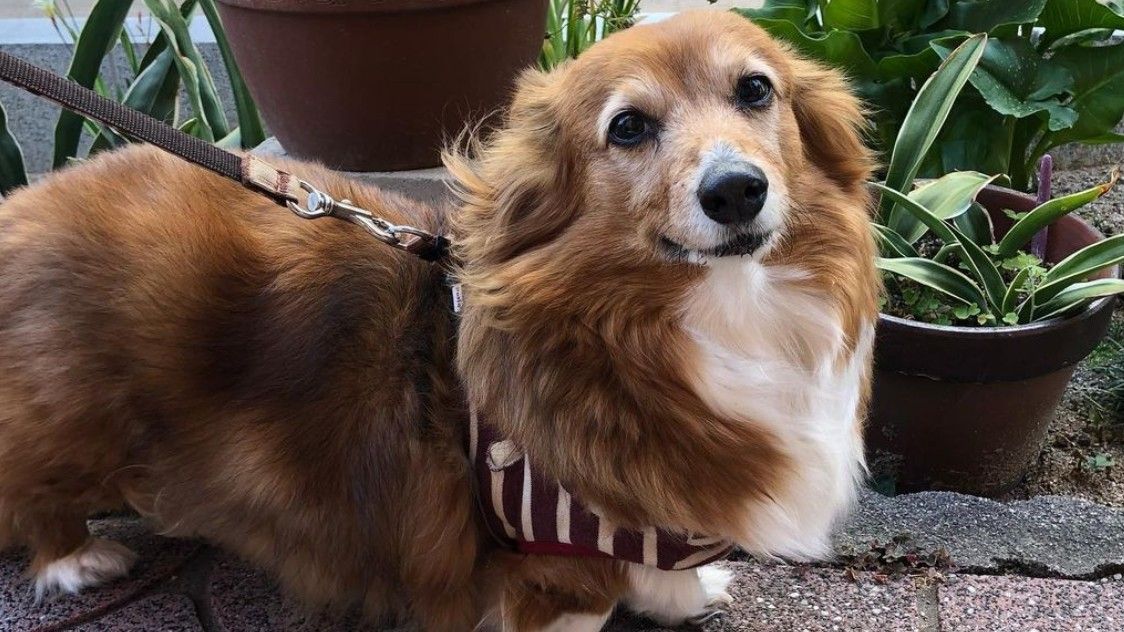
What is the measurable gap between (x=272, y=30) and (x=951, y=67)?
1.99 meters

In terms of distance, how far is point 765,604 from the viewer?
2398mm

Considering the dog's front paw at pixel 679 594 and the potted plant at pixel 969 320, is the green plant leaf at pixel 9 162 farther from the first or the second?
the potted plant at pixel 969 320

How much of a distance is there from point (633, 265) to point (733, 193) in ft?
0.90

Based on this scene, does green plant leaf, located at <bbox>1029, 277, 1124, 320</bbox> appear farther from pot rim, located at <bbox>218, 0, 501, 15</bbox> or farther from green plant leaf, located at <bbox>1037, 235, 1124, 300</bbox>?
pot rim, located at <bbox>218, 0, 501, 15</bbox>

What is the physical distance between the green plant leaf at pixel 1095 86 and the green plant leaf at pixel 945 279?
1.10m

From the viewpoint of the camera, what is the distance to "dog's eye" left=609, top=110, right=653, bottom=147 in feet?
5.92

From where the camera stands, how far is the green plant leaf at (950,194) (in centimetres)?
278

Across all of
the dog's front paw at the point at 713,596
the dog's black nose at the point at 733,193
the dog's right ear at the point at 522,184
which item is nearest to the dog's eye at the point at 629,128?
the dog's right ear at the point at 522,184

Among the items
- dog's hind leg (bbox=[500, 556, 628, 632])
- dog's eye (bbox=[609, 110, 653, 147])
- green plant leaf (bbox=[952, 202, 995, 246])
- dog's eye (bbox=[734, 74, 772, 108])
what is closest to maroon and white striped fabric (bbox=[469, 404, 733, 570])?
dog's hind leg (bbox=[500, 556, 628, 632])

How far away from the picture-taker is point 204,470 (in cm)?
209

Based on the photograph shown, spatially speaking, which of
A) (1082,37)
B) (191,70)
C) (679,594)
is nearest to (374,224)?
(679,594)

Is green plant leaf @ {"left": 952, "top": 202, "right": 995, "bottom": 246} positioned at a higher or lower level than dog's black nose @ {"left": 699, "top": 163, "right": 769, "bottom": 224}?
lower

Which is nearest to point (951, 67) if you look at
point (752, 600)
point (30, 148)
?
point (752, 600)

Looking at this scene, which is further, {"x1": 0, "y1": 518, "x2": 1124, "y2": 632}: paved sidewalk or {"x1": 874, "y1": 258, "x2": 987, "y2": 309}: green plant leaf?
{"x1": 874, "y1": 258, "x2": 987, "y2": 309}: green plant leaf
